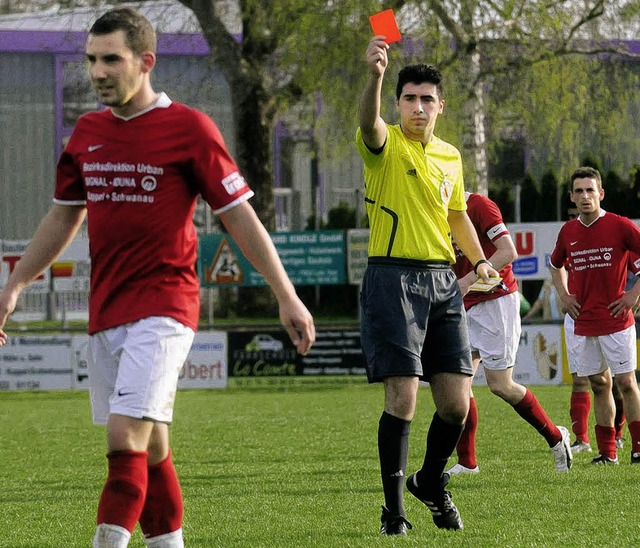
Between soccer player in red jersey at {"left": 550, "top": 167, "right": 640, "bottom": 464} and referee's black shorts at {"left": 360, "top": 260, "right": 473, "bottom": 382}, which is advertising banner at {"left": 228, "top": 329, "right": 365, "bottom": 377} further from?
referee's black shorts at {"left": 360, "top": 260, "right": 473, "bottom": 382}

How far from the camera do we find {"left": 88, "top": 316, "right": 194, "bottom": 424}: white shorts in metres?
4.61

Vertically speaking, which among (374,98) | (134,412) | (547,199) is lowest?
(134,412)

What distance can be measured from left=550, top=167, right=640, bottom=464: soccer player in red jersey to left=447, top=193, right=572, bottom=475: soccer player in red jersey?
803 mm

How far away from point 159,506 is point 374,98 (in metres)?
2.09

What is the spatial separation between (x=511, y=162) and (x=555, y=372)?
18025 mm

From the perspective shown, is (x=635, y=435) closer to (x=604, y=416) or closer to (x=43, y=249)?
(x=604, y=416)

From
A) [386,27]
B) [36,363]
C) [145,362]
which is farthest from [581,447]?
[36,363]

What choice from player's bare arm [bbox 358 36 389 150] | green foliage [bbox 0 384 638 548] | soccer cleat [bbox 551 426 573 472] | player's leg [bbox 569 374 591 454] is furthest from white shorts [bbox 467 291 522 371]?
player's bare arm [bbox 358 36 389 150]

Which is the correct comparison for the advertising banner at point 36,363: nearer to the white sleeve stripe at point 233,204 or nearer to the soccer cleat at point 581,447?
the soccer cleat at point 581,447

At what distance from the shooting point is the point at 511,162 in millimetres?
36719

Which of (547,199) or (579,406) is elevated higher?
(547,199)

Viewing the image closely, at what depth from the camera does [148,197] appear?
15.5 ft

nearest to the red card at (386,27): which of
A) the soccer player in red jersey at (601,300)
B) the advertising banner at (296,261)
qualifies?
the soccer player in red jersey at (601,300)

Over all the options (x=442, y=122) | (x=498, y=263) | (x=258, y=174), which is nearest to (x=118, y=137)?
(x=498, y=263)
